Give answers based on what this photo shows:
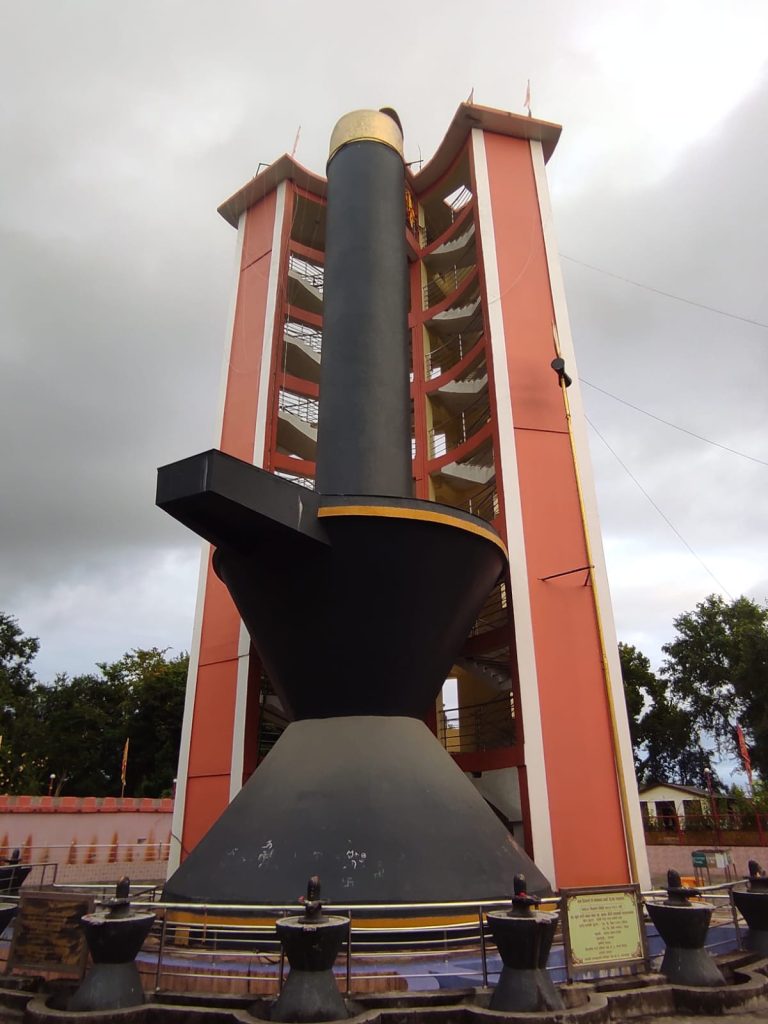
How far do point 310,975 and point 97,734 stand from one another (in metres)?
48.1

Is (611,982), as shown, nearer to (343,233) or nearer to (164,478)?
(164,478)

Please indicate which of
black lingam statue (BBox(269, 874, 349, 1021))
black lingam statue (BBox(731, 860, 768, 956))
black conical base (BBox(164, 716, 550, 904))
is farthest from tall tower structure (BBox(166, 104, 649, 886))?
black lingam statue (BBox(269, 874, 349, 1021))

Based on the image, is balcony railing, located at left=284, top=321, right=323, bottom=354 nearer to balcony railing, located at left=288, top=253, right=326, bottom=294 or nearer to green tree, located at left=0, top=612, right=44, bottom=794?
balcony railing, located at left=288, top=253, right=326, bottom=294

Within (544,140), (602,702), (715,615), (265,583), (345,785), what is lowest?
(345,785)

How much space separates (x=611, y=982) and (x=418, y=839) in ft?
12.1

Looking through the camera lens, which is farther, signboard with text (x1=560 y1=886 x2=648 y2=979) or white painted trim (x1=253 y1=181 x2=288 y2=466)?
white painted trim (x1=253 y1=181 x2=288 y2=466)

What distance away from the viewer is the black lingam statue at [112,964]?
260 inches

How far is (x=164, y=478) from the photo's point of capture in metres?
11.1

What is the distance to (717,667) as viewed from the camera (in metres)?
45.3

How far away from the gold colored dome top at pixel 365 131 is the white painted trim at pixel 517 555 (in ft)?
14.3

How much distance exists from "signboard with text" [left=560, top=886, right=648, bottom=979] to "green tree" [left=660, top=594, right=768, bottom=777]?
36448mm

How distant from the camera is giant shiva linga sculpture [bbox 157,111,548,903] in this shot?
10234 mm

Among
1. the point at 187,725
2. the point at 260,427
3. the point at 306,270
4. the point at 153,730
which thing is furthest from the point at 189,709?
the point at 153,730

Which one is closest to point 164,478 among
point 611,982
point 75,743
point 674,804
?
point 611,982
